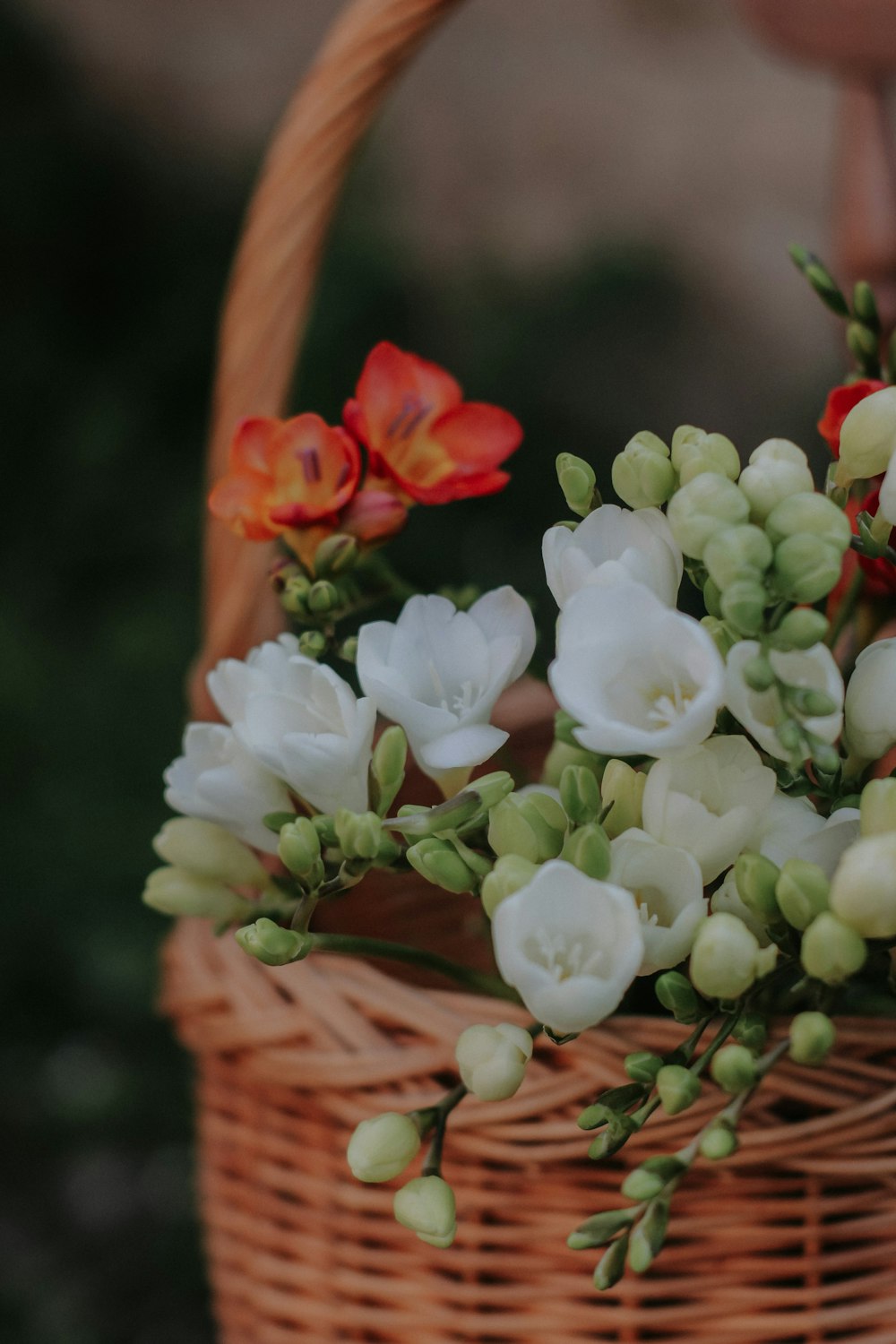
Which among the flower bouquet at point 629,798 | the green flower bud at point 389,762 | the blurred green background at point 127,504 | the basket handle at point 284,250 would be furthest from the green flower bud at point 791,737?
the blurred green background at point 127,504

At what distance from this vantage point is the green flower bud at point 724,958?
11.3 inches

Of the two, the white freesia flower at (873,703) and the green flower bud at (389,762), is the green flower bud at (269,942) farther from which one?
the white freesia flower at (873,703)

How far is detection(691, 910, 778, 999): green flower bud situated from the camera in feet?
0.94

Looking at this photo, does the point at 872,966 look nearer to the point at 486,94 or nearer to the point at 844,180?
the point at 844,180

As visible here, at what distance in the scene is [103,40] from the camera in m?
1.75

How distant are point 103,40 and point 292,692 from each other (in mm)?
1683

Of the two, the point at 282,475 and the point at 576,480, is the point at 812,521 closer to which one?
the point at 576,480

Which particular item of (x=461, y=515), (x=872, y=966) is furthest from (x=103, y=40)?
(x=872, y=966)

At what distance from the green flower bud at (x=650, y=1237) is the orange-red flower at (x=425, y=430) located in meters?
0.22

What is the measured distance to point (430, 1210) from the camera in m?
0.31

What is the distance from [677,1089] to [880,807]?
79mm

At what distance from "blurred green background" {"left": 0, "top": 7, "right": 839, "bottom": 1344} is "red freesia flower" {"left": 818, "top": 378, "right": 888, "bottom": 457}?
430 millimetres

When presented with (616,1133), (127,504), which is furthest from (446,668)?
(127,504)

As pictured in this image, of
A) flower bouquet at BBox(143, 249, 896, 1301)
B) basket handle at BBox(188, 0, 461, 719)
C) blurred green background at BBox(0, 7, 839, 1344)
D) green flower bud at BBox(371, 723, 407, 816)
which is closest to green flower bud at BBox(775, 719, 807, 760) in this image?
flower bouquet at BBox(143, 249, 896, 1301)
